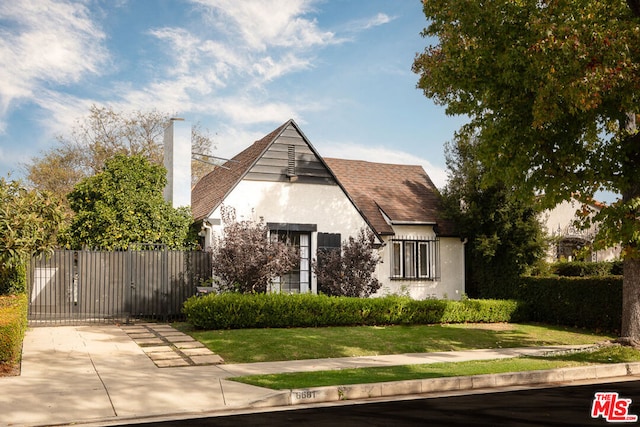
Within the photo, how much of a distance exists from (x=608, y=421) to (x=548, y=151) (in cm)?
851

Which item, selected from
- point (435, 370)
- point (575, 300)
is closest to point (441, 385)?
point (435, 370)

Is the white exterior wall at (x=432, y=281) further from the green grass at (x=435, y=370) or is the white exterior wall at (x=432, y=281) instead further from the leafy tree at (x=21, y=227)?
the leafy tree at (x=21, y=227)

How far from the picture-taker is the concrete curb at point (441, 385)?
9.72 metres

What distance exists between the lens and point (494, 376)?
449 inches

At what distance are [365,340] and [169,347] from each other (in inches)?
193

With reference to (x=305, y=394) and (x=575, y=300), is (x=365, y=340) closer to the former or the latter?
(x=305, y=394)

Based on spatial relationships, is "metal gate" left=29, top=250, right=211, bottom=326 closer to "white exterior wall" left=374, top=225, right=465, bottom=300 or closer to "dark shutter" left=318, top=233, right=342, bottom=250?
"dark shutter" left=318, top=233, right=342, bottom=250

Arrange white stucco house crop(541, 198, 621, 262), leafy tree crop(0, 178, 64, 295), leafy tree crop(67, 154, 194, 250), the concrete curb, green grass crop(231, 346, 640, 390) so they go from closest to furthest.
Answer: the concrete curb, green grass crop(231, 346, 640, 390), leafy tree crop(0, 178, 64, 295), leafy tree crop(67, 154, 194, 250), white stucco house crop(541, 198, 621, 262)

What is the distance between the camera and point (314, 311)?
18.0m

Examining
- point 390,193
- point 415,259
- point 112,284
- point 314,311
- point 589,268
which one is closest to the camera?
point 314,311

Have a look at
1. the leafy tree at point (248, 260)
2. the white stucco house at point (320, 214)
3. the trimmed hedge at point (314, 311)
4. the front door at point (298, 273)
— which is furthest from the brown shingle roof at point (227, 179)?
the trimmed hedge at point (314, 311)

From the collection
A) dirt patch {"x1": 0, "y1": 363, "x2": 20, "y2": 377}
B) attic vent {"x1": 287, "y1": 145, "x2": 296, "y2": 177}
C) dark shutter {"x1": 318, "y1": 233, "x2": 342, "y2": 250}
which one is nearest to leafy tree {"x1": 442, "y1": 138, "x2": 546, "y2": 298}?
dark shutter {"x1": 318, "y1": 233, "x2": 342, "y2": 250}

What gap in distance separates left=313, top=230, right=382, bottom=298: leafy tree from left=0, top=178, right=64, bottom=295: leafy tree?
28.0 ft

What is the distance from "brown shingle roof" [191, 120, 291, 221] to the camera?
2170cm
